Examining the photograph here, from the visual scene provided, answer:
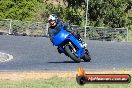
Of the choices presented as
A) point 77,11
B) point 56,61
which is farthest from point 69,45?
point 77,11

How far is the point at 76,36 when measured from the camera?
1819 centimetres

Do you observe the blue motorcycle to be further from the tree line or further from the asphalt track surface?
the tree line

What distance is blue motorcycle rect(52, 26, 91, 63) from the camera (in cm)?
1709

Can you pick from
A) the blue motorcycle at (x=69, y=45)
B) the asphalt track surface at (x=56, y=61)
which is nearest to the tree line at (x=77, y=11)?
the asphalt track surface at (x=56, y=61)

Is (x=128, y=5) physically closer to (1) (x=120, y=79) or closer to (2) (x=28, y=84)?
(2) (x=28, y=84)

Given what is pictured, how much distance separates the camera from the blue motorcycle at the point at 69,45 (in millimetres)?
17094

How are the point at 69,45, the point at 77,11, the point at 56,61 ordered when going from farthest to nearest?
the point at 77,11, the point at 56,61, the point at 69,45

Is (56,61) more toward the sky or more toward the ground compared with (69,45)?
more toward the ground

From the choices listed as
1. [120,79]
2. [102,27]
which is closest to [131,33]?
[102,27]

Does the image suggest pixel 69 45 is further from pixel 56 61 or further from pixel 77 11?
pixel 77 11

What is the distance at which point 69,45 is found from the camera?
57.8ft

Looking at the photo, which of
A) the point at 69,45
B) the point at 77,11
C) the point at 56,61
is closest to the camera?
the point at 69,45

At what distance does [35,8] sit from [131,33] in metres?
11.6

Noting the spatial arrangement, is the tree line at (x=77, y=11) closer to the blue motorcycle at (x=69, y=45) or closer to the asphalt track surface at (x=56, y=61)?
the asphalt track surface at (x=56, y=61)
